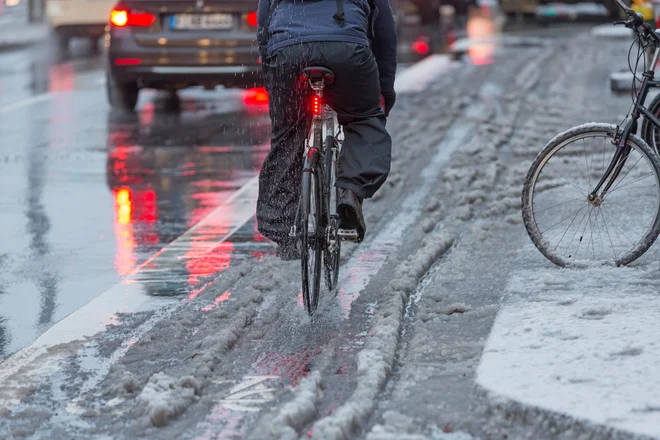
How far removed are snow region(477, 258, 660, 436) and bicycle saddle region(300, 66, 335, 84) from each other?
1136mm

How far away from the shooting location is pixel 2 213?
27.2 ft

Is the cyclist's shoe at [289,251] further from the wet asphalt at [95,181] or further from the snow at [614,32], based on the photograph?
the snow at [614,32]

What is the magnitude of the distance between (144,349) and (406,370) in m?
1.08

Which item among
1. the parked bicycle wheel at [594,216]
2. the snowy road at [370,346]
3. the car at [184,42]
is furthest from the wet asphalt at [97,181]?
the parked bicycle wheel at [594,216]

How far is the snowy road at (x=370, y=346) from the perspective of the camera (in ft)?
13.2

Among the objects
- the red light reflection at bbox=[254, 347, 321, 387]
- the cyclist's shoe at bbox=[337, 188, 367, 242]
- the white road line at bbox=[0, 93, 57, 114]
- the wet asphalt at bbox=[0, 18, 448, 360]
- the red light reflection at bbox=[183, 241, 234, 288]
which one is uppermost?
the cyclist's shoe at bbox=[337, 188, 367, 242]

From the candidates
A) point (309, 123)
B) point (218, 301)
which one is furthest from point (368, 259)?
point (309, 123)

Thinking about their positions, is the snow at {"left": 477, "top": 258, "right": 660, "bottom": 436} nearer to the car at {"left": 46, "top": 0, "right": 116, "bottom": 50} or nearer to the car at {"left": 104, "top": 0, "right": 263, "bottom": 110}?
the car at {"left": 104, "top": 0, "right": 263, "bottom": 110}

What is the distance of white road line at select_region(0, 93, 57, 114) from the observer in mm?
14102

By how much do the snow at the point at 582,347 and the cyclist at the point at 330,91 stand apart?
2.71 feet

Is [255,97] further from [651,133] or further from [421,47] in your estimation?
[421,47]

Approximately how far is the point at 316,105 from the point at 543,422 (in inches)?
71.8

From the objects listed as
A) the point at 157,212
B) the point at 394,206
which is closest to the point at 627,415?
the point at 394,206

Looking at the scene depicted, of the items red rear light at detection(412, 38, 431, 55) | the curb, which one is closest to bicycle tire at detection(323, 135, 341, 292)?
the curb
